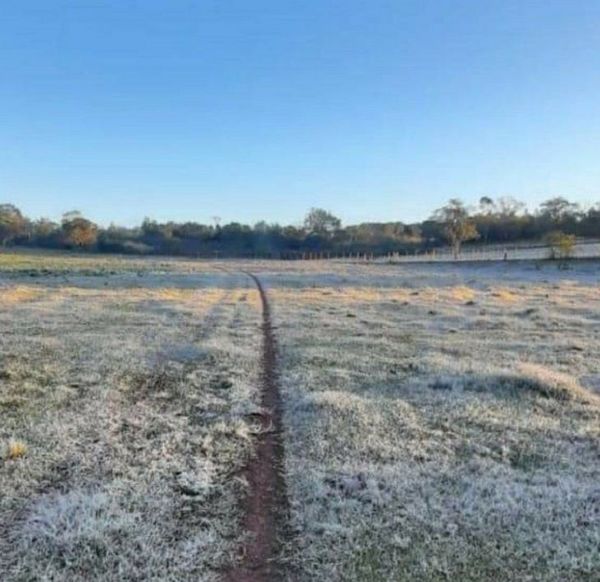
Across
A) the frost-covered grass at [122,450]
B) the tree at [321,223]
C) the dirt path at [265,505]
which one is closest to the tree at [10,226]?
the tree at [321,223]

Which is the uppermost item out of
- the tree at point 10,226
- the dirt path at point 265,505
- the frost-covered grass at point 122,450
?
the tree at point 10,226

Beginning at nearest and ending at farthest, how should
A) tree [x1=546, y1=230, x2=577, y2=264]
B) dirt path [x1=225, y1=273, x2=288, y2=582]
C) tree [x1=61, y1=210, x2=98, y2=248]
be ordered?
dirt path [x1=225, y1=273, x2=288, y2=582], tree [x1=546, y1=230, x2=577, y2=264], tree [x1=61, y1=210, x2=98, y2=248]

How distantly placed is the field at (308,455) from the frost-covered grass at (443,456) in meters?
0.03

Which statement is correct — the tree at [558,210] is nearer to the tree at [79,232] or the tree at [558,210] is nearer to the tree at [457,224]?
the tree at [457,224]

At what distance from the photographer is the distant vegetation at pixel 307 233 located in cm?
10794

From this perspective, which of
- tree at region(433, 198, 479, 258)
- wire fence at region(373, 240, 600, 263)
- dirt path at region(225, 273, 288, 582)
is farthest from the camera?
tree at region(433, 198, 479, 258)

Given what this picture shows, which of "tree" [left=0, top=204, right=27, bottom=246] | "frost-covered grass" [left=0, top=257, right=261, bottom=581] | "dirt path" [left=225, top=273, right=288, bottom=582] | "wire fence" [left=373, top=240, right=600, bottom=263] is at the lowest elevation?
"dirt path" [left=225, top=273, right=288, bottom=582]

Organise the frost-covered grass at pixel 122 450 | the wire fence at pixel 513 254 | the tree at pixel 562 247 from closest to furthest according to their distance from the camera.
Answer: the frost-covered grass at pixel 122 450
the tree at pixel 562 247
the wire fence at pixel 513 254

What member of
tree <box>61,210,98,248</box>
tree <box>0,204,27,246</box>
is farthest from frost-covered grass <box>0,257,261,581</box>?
tree <box>0,204,27,246</box>

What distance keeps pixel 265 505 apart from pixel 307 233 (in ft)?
452

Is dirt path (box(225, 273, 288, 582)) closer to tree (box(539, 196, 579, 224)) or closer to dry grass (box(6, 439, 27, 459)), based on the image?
dry grass (box(6, 439, 27, 459))

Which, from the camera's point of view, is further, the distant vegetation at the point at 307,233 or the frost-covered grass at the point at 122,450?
the distant vegetation at the point at 307,233

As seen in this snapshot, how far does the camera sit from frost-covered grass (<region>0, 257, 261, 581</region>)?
5578 millimetres

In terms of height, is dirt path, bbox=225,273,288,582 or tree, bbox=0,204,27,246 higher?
tree, bbox=0,204,27,246
